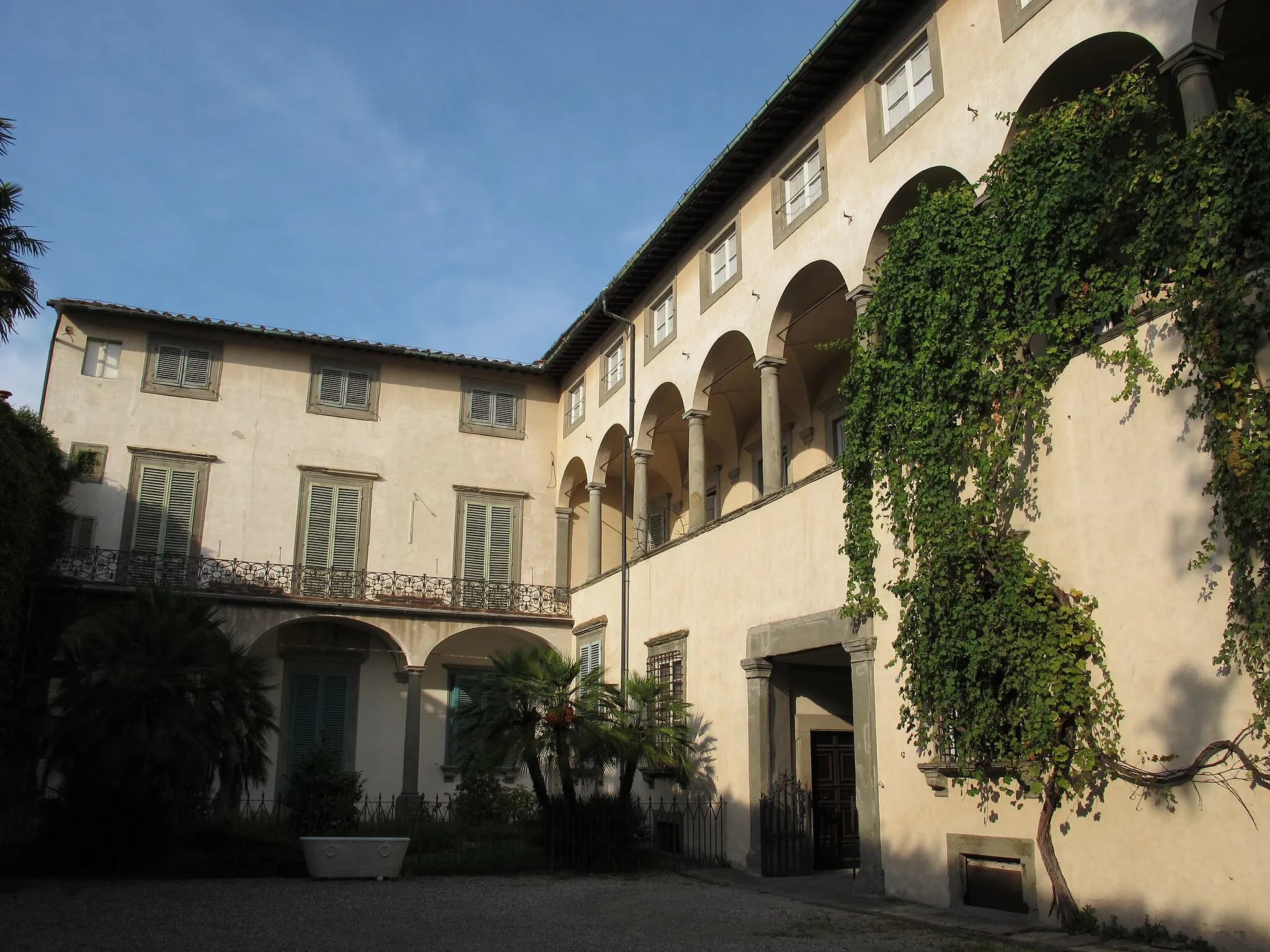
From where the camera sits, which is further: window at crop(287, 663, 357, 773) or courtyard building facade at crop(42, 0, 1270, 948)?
window at crop(287, 663, 357, 773)

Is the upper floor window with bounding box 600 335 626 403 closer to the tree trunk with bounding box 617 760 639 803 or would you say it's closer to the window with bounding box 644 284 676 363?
the window with bounding box 644 284 676 363

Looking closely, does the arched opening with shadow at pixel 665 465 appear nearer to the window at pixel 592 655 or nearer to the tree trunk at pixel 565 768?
the window at pixel 592 655

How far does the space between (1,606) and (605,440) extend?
10516mm

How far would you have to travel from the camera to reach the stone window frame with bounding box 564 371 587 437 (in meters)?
22.6

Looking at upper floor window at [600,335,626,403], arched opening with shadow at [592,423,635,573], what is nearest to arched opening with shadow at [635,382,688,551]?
arched opening with shadow at [592,423,635,573]

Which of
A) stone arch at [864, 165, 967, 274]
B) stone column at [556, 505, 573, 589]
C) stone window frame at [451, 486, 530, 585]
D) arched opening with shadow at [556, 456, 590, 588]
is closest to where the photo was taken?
stone arch at [864, 165, 967, 274]

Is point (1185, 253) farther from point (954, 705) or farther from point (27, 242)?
point (27, 242)

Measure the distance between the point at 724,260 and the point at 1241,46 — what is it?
7.94 meters

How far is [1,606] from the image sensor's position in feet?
47.4

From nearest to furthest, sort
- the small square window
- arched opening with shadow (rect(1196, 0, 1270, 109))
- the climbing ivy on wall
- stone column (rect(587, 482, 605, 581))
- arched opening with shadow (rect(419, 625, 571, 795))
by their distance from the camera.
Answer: the climbing ivy on wall < arched opening with shadow (rect(1196, 0, 1270, 109)) < the small square window < arched opening with shadow (rect(419, 625, 571, 795)) < stone column (rect(587, 482, 605, 581))

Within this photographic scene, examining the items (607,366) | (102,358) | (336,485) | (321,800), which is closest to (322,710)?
(336,485)

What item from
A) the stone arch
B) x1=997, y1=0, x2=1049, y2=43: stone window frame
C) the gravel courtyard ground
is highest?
x1=997, y1=0, x2=1049, y2=43: stone window frame

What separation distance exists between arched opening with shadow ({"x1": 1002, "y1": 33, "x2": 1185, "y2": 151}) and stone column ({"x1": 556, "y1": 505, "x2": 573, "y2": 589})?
13626 millimetres

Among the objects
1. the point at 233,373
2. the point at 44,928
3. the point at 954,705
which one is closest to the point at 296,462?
the point at 233,373
